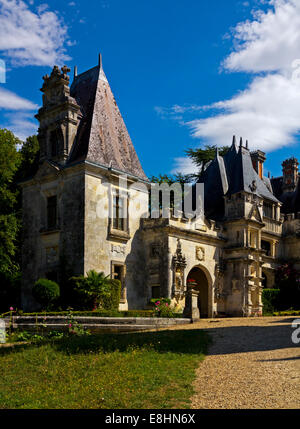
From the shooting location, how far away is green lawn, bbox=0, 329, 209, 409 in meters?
8.99

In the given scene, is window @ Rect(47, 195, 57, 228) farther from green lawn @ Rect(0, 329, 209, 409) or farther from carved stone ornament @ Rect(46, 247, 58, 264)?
green lawn @ Rect(0, 329, 209, 409)

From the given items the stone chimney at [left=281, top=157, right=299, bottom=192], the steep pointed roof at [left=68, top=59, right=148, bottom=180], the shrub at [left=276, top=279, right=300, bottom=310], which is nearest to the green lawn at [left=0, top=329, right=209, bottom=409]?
the steep pointed roof at [left=68, top=59, right=148, bottom=180]

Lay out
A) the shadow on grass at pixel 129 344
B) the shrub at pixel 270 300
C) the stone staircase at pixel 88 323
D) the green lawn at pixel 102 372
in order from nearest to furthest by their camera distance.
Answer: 1. the green lawn at pixel 102 372
2. the shadow on grass at pixel 129 344
3. the stone staircase at pixel 88 323
4. the shrub at pixel 270 300

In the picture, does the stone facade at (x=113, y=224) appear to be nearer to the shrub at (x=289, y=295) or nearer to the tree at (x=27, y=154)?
the shrub at (x=289, y=295)

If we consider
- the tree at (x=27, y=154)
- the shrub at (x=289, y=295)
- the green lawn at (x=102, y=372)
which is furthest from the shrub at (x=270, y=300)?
the green lawn at (x=102, y=372)

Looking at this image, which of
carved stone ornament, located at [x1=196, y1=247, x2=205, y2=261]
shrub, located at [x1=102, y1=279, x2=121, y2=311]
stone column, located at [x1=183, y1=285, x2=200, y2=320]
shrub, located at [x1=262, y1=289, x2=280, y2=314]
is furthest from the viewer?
shrub, located at [x1=262, y1=289, x2=280, y2=314]

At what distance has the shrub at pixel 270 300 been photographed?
30.8 metres

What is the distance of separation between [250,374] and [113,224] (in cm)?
1681

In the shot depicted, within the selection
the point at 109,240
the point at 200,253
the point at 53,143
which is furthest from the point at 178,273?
the point at 53,143

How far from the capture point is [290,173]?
40.7 meters

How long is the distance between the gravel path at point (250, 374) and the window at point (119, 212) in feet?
41.4

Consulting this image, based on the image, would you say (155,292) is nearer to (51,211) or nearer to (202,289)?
(202,289)

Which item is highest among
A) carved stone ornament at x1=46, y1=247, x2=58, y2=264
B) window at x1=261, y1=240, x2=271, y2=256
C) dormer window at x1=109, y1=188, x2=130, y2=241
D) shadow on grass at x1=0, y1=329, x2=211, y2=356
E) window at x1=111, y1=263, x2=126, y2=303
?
dormer window at x1=109, y1=188, x2=130, y2=241

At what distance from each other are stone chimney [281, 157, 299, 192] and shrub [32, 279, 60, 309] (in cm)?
2330
